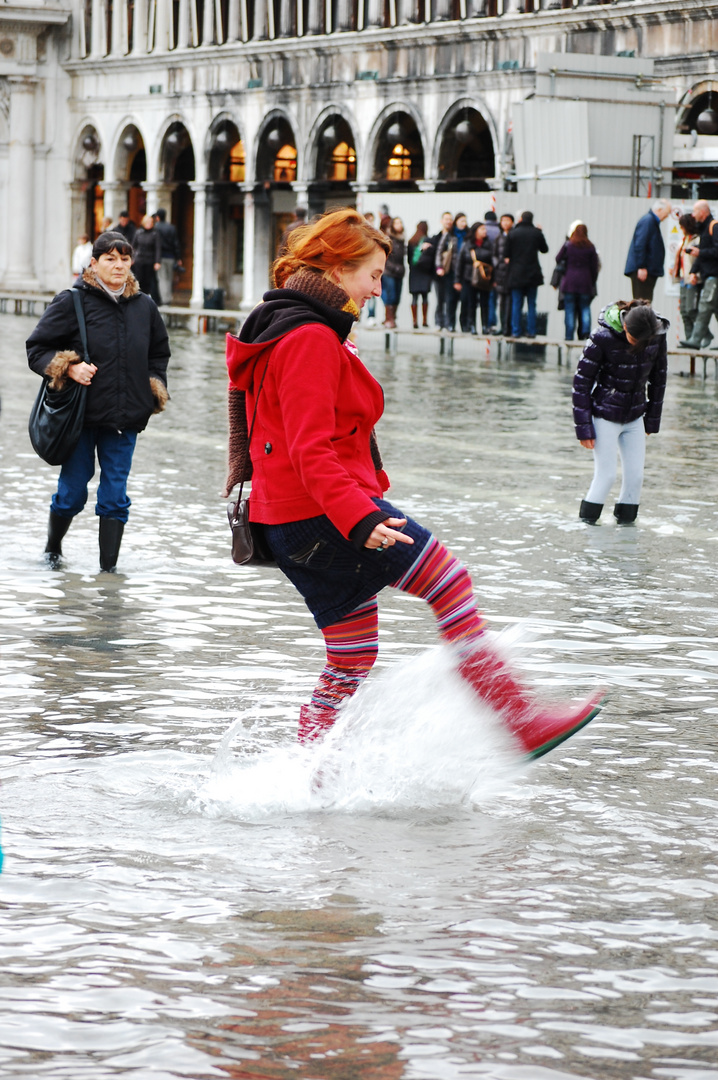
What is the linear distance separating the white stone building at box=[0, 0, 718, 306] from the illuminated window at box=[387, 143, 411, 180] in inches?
1.2

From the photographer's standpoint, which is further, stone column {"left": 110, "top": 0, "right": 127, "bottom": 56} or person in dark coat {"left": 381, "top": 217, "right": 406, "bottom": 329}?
stone column {"left": 110, "top": 0, "right": 127, "bottom": 56}

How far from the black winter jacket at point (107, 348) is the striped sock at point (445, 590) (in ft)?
12.9

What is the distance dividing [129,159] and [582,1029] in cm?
4823

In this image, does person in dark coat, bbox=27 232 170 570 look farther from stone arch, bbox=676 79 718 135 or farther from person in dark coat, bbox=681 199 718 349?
stone arch, bbox=676 79 718 135

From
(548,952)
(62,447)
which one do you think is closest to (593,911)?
(548,952)

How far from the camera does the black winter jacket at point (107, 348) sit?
847 centimetres

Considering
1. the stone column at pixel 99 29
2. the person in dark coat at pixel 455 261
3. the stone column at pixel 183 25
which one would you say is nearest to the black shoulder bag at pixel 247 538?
the person in dark coat at pixel 455 261

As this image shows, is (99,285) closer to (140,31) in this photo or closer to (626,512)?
(626,512)

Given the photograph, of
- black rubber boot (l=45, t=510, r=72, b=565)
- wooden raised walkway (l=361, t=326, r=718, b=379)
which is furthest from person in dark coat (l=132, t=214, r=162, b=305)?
black rubber boot (l=45, t=510, r=72, b=565)

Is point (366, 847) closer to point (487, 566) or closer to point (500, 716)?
point (500, 716)

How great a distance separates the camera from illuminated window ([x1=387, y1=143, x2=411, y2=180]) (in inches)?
1682

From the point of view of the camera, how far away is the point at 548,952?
395cm

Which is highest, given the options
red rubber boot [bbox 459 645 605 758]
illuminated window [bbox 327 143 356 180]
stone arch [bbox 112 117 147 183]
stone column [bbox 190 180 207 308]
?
stone arch [bbox 112 117 147 183]

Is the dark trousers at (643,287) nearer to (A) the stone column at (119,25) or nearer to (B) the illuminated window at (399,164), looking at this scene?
(B) the illuminated window at (399,164)
